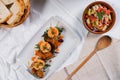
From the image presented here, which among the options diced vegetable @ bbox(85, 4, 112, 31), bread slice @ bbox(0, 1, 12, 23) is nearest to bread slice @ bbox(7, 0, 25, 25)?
bread slice @ bbox(0, 1, 12, 23)

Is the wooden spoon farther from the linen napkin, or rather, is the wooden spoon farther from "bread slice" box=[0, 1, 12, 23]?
"bread slice" box=[0, 1, 12, 23]

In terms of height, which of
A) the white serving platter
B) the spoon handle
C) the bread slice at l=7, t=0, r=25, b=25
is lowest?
the spoon handle

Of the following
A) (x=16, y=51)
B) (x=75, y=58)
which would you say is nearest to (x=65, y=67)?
(x=75, y=58)

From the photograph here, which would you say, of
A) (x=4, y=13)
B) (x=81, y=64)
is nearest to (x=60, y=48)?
(x=81, y=64)

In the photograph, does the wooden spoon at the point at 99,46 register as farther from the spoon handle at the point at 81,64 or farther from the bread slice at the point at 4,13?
the bread slice at the point at 4,13

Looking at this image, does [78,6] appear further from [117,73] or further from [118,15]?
[117,73]

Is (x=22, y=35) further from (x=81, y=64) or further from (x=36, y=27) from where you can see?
(x=81, y=64)
